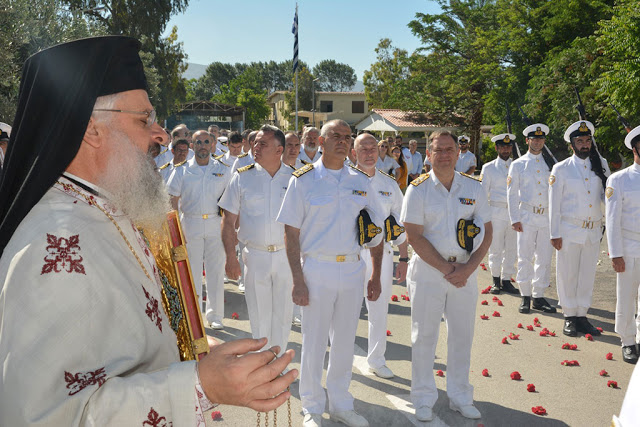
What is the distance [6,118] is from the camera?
13289 mm

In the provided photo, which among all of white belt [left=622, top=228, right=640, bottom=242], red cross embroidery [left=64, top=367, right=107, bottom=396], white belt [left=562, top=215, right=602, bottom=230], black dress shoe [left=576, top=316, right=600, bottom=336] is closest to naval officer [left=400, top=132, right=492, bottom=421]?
white belt [left=622, top=228, right=640, bottom=242]

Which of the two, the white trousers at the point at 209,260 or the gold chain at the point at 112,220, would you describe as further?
the white trousers at the point at 209,260

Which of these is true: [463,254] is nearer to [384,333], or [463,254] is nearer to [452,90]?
[384,333]

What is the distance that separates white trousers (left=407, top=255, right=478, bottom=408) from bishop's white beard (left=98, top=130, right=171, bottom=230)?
3233mm

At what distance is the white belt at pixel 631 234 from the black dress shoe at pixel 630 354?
128 cm

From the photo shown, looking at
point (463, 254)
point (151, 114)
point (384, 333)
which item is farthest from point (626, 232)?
point (151, 114)

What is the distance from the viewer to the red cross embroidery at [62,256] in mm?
1626

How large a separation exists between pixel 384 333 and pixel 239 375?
15.2ft

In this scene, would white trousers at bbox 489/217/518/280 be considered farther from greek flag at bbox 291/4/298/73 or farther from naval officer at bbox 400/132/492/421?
greek flag at bbox 291/4/298/73

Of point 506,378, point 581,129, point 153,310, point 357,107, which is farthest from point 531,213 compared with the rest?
point 357,107

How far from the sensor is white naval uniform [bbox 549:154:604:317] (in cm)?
726

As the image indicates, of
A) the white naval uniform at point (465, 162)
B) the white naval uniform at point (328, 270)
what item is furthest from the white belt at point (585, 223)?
the white naval uniform at point (465, 162)

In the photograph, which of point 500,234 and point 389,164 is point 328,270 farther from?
point 389,164

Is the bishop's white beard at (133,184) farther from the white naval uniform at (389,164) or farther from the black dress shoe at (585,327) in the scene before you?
the white naval uniform at (389,164)
